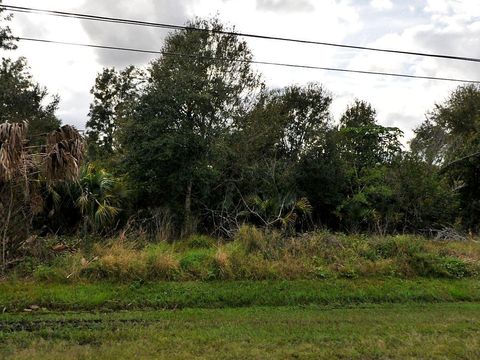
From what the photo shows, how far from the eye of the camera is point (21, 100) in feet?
103

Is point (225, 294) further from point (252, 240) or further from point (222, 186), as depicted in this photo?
point (222, 186)

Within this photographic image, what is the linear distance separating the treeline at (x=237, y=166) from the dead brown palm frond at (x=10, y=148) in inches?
74.8

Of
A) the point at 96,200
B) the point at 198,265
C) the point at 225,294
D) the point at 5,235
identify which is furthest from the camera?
the point at 96,200

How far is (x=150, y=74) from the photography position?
2058 cm

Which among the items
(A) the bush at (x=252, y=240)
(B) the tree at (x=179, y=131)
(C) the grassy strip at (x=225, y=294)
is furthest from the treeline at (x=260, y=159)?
(C) the grassy strip at (x=225, y=294)

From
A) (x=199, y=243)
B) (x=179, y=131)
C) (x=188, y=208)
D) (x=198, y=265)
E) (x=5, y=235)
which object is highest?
(x=179, y=131)

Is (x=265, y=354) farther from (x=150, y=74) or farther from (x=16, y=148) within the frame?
(x=150, y=74)

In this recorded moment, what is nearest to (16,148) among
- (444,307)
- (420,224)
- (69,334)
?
(69,334)

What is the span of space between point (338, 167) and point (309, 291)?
45.5 ft

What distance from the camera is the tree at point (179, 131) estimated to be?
1861 centimetres

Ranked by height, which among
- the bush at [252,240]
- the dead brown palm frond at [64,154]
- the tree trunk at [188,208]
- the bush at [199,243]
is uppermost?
the dead brown palm frond at [64,154]

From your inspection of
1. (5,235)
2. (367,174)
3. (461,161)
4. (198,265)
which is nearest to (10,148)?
(5,235)

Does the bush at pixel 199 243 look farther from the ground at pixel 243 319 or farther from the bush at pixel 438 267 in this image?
the bush at pixel 438 267

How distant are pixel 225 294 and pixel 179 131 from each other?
9995mm
